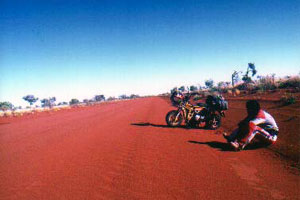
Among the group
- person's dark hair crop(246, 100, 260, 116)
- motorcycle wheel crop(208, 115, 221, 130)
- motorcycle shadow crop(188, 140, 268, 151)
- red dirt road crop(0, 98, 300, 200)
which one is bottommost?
motorcycle shadow crop(188, 140, 268, 151)

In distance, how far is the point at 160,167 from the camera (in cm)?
416

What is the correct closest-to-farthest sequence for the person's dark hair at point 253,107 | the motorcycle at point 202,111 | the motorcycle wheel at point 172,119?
1. the person's dark hair at point 253,107
2. the motorcycle at point 202,111
3. the motorcycle wheel at point 172,119

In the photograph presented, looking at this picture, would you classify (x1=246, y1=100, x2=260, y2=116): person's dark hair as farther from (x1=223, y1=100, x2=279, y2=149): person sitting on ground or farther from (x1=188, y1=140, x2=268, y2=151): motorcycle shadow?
(x1=188, y1=140, x2=268, y2=151): motorcycle shadow

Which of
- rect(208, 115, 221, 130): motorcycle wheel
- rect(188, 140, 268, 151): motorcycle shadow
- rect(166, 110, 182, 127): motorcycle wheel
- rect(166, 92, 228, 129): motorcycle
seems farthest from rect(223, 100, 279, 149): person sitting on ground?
rect(166, 110, 182, 127): motorcycle wheel

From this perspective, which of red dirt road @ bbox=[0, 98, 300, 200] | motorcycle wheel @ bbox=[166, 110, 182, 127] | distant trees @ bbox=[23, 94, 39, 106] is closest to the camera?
red dirt road @ bbox=[0, 98, 300, 200]

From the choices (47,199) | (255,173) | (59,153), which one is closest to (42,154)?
(59,153)

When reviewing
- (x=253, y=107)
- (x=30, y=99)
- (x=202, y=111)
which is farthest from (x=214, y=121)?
(x=30, y=99)

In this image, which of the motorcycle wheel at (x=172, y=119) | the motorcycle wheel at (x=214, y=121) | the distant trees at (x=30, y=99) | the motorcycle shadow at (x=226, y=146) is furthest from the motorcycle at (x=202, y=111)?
the distant trees at (x=30, y=99)

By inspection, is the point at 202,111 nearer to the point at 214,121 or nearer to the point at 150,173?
the point at 214,121

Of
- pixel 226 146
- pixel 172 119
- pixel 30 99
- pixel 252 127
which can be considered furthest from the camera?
pixel 30 99

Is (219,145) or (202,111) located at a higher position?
(202,111)

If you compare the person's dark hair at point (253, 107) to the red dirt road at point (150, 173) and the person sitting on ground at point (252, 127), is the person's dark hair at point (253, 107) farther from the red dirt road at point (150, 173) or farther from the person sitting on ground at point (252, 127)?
the red dirt road at point (150, 173)

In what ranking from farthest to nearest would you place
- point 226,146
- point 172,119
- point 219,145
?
point 172,119 < point 219,145 < point 226,146

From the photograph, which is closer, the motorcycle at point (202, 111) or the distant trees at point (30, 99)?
the motorcycle at point (202, 111)
